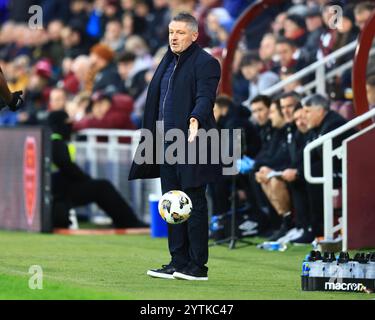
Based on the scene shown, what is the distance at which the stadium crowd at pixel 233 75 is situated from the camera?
581 inches

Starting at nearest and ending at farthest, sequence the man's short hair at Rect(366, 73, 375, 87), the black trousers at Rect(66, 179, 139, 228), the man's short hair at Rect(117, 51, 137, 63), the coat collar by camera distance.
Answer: the coat collar
the man's short hair at Rect(366, 73, 375, 87)
the black trousers at Rect(66, 179, 139, 228)
the man's short hair at Rect(117, 51, 137, 63)

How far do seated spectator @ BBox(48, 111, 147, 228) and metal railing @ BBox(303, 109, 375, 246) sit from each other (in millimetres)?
4093

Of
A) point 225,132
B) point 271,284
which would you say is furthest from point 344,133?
point 271,284

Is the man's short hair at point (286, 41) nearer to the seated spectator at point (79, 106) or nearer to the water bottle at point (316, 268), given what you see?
the seated spectator at point (79, 106)

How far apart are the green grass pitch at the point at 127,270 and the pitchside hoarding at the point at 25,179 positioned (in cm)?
48

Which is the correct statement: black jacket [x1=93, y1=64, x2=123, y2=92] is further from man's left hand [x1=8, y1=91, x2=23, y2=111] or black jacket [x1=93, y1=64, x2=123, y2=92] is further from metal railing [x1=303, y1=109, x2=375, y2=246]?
man's left hand [x1=8, y1=91, x2=23, y2=111]

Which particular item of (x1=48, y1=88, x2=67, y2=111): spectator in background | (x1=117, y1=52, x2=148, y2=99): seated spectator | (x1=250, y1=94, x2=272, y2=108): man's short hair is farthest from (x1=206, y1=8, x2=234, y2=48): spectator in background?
(x1=250, y1=94, x2=272, y2=108): man's short hair

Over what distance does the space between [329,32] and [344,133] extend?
2738 millimetres

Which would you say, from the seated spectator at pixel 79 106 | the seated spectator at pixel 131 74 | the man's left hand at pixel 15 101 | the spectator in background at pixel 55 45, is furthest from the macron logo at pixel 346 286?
the spectator in background at pixel 55 45

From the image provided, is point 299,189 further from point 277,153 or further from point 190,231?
point 190,231

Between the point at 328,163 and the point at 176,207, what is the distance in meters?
3.49

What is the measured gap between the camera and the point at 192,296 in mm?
9742

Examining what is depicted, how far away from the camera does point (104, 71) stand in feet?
70.2

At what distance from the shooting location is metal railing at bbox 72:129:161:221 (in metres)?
17.5
